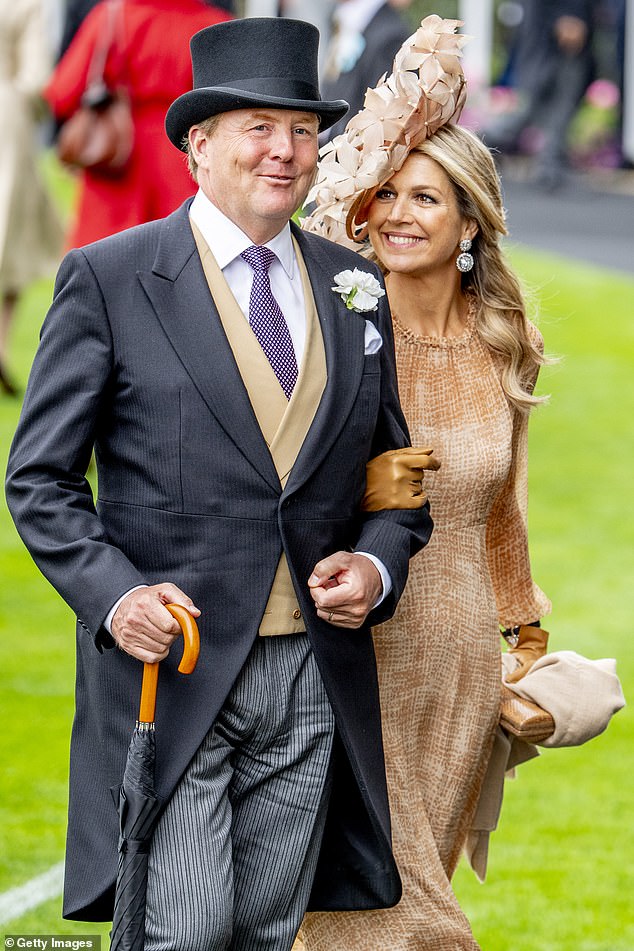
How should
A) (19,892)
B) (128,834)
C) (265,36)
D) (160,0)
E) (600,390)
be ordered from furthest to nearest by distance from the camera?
(600,390) < (160,0) < (19,892) < (265,36) < (128,834)

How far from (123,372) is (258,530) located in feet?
1.28

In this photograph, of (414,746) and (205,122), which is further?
(414,746)

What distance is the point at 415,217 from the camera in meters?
4.10

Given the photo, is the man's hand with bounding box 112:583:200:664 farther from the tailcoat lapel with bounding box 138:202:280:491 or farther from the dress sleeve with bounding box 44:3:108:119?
the dress sleeve with bounding box 44:3:108:119

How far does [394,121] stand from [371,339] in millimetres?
687

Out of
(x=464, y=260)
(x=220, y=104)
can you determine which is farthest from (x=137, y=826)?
(x=464, y=260)

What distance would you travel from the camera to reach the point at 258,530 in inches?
132

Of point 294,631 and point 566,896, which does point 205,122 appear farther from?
point 566,896

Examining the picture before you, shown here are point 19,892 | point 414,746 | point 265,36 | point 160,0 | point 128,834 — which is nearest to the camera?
point 128,834

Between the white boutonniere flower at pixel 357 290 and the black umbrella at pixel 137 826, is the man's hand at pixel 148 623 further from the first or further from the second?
the white boutonniere flower at pixel 357 290

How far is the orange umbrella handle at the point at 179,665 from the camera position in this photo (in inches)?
123

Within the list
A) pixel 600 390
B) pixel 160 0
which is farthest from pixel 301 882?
pixel 600 390

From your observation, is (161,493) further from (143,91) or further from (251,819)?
(143,91)

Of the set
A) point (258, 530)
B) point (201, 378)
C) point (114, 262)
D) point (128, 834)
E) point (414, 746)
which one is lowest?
point (414, 746)
